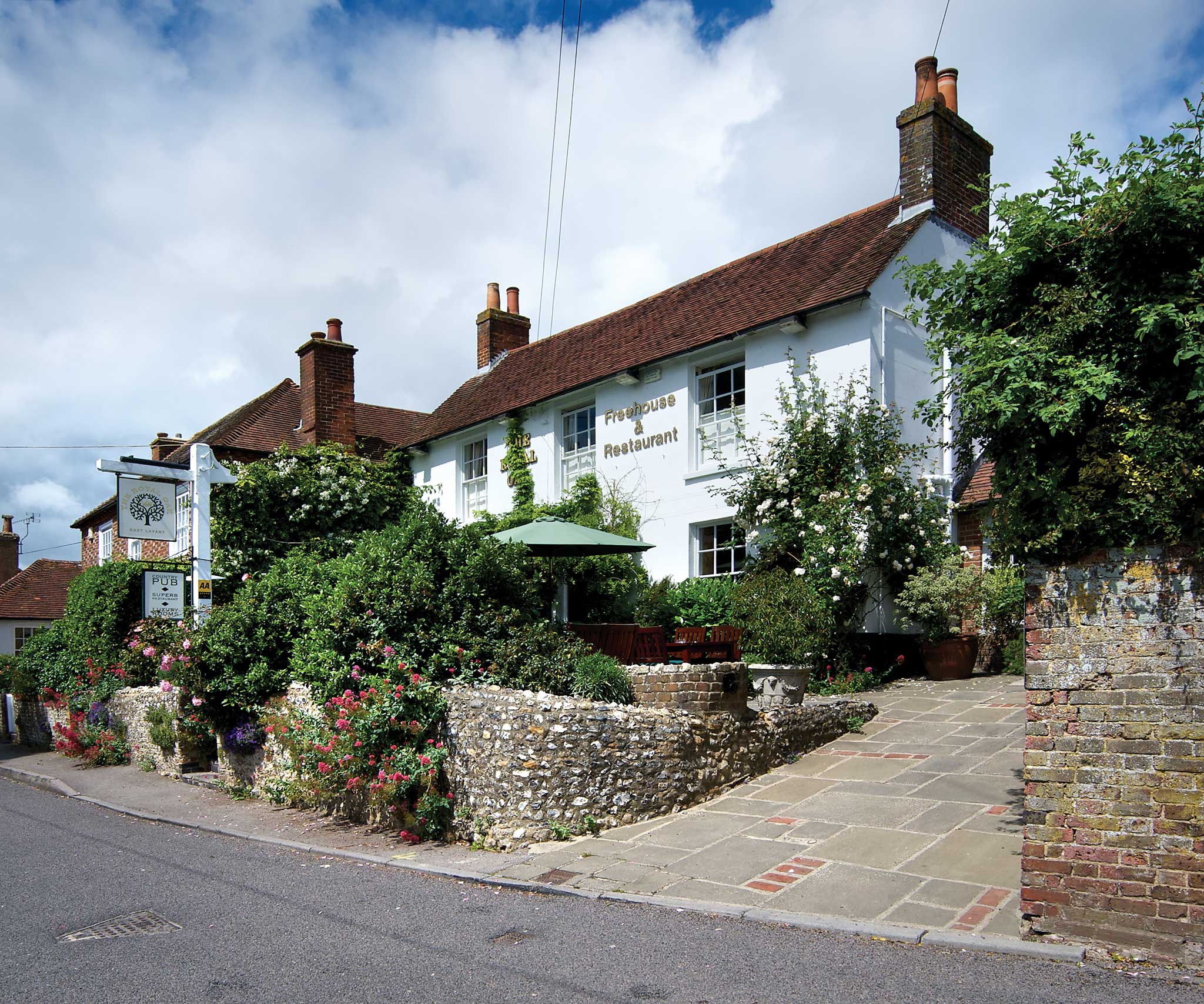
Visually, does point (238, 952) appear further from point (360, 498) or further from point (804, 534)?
point (360, 498)

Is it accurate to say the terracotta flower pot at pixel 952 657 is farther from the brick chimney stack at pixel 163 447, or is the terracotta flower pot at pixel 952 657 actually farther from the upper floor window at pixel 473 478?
the brick chimney stack at pixel 163 447

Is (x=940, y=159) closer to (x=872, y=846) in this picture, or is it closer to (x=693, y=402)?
(x=693, y=402)

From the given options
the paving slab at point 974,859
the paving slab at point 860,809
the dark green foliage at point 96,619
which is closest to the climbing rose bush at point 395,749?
the paving slab at point 860,809

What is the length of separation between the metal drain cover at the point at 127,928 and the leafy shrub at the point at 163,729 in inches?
305

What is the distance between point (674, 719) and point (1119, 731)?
14.0ft

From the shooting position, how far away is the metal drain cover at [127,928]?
5.95 metres

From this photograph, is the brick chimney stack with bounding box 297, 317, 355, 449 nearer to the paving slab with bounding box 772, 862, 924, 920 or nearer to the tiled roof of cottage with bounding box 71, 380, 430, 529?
A: the tiled roof of cottage with bounding box 71, 380, 430, 529

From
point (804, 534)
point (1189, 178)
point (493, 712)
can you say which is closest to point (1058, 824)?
point (1189, 178)

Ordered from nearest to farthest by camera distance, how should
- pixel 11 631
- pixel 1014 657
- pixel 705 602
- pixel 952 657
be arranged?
pixel 952 657
pixel 1014 657
pixel 705 602
pixel 11 631

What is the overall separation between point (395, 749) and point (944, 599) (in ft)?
27.7

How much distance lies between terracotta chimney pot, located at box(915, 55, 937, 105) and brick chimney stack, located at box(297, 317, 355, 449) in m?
13.6

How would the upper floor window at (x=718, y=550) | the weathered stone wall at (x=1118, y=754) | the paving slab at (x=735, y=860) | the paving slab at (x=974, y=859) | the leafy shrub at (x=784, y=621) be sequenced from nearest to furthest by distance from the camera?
the weathered stone wall at (x=1118, y=754)
the paving slab at (x=974, y=859)
the paving slab at (x=735, y=860)
the leafy shrub at (x=784, y=621)
the upper floor window at (x=718, y=550)

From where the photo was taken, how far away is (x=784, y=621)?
13297 millimetres

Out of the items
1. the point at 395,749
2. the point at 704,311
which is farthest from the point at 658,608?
the point at 395,749
